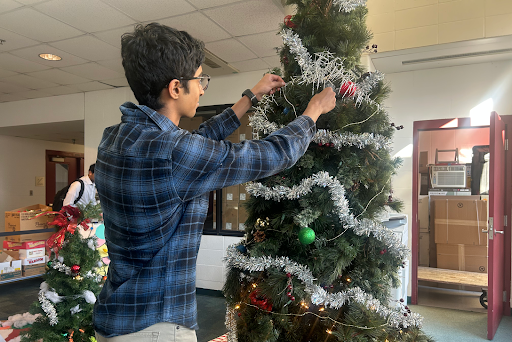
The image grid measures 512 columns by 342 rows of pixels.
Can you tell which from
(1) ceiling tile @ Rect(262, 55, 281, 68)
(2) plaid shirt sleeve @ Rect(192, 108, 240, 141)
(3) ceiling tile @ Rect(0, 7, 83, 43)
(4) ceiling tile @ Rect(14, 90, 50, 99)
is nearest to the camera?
(2) plaid shirt sleeve @ Rect(192, 108, 240, 141)

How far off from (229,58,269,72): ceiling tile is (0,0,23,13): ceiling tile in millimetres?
2097

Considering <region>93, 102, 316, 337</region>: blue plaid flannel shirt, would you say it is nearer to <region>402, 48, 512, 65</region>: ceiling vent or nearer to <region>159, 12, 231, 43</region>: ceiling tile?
<region>159, 12, 231, 43</region>: ceiling tile

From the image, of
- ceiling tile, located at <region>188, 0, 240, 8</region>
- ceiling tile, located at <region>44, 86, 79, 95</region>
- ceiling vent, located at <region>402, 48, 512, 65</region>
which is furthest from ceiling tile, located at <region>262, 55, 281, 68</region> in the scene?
ceiling tile, located at <region>44, 86, 79, 95</region>

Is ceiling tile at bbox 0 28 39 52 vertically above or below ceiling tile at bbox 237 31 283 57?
above

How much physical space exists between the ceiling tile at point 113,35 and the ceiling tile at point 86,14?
66 mm

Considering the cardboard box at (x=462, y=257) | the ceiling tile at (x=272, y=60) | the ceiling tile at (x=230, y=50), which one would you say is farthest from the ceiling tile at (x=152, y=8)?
the cardboard box at (x=462, y=257)

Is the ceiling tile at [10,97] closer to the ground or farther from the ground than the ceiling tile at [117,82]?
farther from the ground

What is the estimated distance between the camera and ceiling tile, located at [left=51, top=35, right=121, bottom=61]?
135 inches

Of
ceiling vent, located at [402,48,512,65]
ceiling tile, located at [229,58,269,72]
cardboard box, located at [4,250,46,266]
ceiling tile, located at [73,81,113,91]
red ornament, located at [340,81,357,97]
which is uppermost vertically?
Result: ceiling tile, located at [229,58,269,72]

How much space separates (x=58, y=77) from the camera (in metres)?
4.62

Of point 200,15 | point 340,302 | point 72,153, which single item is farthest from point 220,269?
point 72,153

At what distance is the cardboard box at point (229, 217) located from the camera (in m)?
4.49

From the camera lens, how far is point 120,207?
809mm

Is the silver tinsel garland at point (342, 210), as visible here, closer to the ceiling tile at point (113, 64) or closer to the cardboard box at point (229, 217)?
the cardboard box at point (229, 217)
